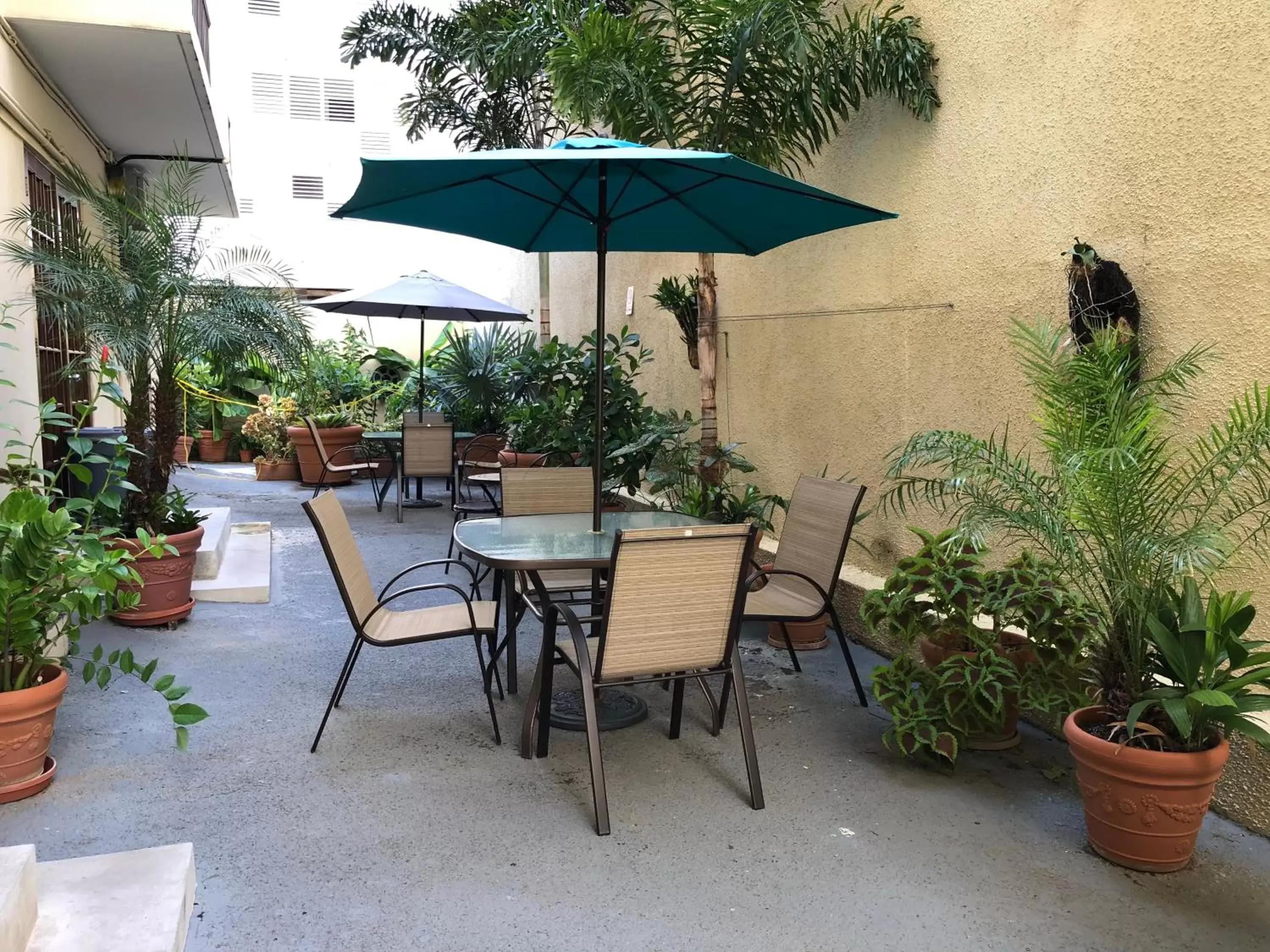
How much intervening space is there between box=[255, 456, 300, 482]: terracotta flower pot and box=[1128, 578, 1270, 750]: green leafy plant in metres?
10.7

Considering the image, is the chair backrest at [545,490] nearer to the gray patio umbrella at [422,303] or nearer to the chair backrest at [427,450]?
the gray patio umbrella at [422,303]

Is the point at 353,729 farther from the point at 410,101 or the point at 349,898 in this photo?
the point at 410,101

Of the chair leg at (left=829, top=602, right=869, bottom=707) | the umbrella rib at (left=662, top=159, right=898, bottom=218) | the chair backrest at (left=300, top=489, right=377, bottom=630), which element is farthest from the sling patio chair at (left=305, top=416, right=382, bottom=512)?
the umbrella rib at (left=662, top=159, right=898, bottom=218)

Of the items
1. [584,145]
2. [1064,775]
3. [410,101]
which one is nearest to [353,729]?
[584,145]

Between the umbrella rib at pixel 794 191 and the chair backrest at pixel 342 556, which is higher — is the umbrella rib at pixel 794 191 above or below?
above

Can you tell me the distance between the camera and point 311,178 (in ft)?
53.8

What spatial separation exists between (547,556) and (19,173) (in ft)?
13.4

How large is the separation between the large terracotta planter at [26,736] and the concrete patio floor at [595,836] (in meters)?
0.06

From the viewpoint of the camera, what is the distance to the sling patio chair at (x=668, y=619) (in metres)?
2.93

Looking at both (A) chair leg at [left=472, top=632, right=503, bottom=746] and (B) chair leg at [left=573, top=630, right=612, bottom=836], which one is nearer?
(B) chair leg at [left=573, top=630, right=612, bottom=836]

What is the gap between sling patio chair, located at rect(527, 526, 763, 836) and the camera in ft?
9.62

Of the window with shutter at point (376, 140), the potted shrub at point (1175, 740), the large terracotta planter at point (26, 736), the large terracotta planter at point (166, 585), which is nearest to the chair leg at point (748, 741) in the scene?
the potted shrub at point (1175, 740)

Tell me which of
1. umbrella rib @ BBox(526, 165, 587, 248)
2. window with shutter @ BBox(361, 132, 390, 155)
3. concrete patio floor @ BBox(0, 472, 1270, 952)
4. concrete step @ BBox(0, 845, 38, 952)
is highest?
window with shutter @ BBox(361, 132, 390, 155)

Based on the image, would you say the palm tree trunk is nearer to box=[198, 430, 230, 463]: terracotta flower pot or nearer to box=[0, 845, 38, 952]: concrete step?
box=[0, 845, 38, 952]: concrete step
